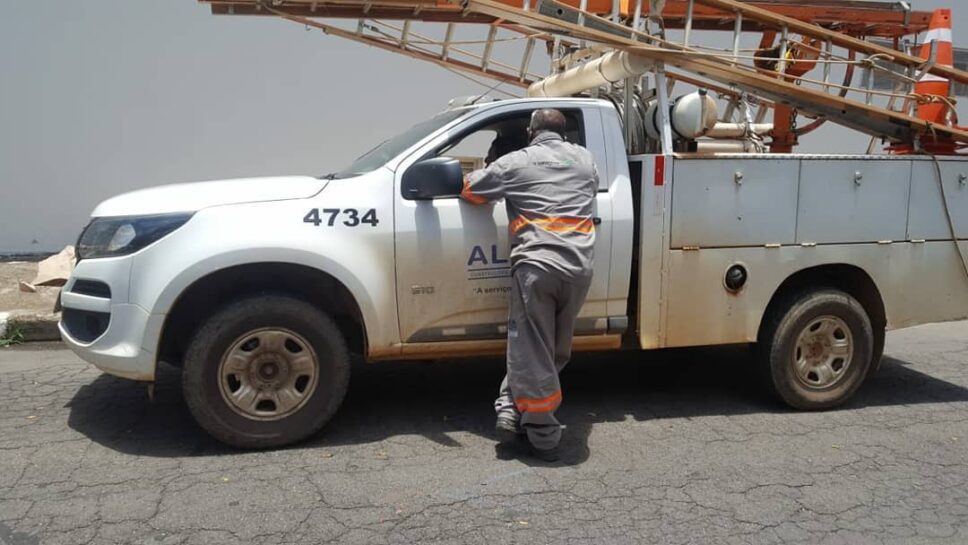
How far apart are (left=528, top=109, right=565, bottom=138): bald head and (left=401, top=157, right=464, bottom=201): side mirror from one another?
49 centimetres

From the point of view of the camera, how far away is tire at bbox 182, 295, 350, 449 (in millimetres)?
4023

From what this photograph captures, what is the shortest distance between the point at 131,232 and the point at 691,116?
10.7 feet

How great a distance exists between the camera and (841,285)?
5.29 m

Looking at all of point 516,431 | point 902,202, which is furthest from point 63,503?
A: point 902,202

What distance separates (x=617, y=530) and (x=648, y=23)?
135 inches

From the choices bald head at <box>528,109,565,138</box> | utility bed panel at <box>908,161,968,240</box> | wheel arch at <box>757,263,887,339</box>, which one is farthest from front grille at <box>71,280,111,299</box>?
utility bed panel at <box>908,161,968,240</box>

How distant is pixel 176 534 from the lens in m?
3.30

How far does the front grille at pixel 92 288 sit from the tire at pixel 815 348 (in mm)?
3977

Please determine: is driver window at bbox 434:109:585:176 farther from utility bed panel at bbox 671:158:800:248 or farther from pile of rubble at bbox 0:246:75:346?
pile of rubble at bbox 0:246:75:346

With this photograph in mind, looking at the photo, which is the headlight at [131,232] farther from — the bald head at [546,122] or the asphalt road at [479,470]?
the bald head at [546,122]

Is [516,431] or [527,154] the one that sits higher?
[527,154]

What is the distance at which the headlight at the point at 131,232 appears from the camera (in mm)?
3965

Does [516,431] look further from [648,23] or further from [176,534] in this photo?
[648,23]

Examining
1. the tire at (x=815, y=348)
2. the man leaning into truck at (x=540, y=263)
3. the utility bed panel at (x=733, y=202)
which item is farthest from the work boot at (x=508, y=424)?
the tire at (x=815, y=348)
